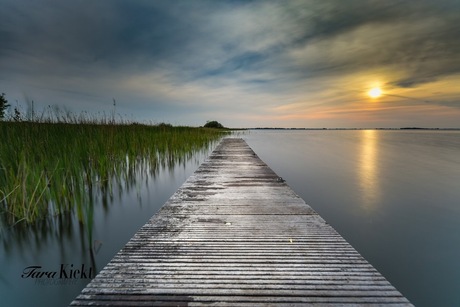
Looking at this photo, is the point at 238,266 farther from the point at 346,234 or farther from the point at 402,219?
the point at 402,219

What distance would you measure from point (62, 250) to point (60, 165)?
1219 millimetres

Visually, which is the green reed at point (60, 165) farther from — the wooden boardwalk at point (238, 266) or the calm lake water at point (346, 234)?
the wooden boardwalk at point (238, 266)

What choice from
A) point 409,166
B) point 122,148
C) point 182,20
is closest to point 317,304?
point 122,148

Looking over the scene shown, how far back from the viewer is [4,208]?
282 cm

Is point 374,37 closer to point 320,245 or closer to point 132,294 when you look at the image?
point 320,245

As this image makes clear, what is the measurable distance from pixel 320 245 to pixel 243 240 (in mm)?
602

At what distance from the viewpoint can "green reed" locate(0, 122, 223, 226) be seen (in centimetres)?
268

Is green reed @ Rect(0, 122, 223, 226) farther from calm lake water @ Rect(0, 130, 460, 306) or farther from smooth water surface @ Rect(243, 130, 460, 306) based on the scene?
smooth water surface @ Rect(243, 130, 460, 306)

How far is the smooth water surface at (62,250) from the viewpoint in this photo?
1.86 m

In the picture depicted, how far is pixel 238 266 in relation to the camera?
1.46 m

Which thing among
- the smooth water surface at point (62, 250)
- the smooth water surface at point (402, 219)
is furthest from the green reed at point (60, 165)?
the smooth water surface at point (402, 219)

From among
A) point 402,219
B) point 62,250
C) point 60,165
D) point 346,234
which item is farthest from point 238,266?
point 402,219

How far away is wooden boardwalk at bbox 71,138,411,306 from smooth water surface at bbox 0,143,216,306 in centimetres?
76

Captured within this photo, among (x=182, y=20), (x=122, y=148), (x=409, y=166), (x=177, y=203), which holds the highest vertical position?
(x=182, y=20)
